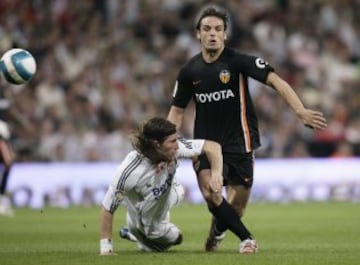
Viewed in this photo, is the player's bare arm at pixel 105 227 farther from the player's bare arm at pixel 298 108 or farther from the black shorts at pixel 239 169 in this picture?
the player's bare arm at pixel 298 108

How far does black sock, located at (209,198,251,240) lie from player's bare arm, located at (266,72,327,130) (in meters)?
1.19

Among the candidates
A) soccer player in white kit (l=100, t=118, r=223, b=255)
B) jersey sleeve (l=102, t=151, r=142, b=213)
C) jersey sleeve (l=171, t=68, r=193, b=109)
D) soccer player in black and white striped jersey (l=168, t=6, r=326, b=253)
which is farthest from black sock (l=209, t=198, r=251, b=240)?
jersey sleeve (l=171, t=68, r=193, b=109)

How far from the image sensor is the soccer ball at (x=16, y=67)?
12.3 metres

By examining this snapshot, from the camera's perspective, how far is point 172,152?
10.8 m

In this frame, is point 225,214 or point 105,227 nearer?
point 105,227

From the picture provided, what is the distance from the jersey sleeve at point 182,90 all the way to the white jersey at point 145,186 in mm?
956

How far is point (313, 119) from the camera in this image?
409 inches

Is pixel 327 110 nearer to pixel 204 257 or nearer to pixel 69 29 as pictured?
pixel 69 29

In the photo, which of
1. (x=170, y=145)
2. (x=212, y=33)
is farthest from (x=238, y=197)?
(x=212, y=33)

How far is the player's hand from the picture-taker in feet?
33.9

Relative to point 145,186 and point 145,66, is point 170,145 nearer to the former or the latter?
point 145,186

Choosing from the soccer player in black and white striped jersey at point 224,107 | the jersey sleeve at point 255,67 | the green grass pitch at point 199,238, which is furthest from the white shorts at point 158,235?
the jersey sleeve at point 255,67

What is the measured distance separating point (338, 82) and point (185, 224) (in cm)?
965

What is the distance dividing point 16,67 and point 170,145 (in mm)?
2469
